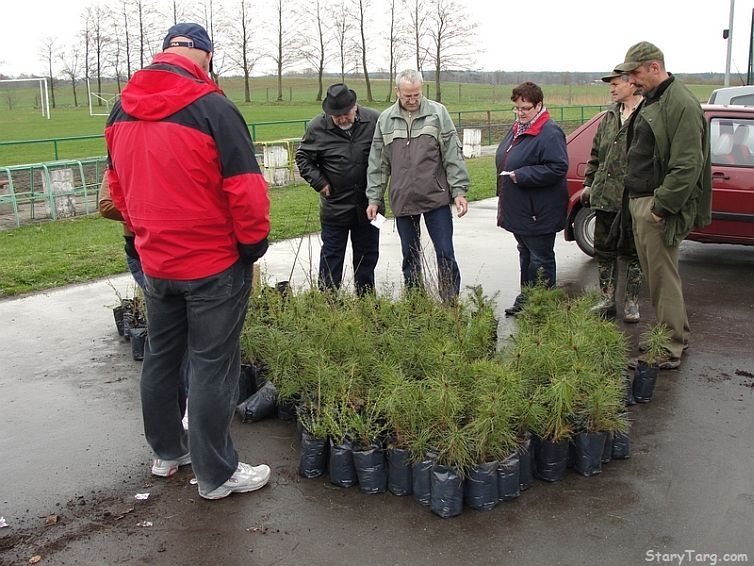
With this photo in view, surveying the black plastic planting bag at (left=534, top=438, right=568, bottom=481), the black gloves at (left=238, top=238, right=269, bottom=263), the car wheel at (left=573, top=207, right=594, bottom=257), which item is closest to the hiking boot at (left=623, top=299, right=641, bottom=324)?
the car wheel at (left=573, top=207, right=594, bottom=257)

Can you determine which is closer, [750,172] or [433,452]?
[433,452]

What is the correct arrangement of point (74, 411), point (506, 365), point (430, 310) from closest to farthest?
point (506, 365), point (74, 411), point (430, 310)

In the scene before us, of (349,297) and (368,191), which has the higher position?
(368,191)

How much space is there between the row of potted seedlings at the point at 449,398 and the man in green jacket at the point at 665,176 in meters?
0.73

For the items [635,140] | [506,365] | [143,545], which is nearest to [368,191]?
[635,140]

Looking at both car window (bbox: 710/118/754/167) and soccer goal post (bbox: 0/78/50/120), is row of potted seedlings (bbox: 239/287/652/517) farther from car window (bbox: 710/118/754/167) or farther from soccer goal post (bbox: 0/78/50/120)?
soccer goal post (bbox: 0/78/50/120)

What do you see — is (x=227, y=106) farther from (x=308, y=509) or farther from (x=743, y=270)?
(x=743, y=270)

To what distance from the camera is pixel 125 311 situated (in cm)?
663

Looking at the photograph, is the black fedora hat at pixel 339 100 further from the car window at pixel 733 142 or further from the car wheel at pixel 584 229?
the car window at pixel 733 142

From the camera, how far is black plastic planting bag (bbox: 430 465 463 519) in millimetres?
3717

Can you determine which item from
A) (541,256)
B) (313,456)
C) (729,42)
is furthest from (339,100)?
(729,42)

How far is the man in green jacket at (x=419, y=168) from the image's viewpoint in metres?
6.33

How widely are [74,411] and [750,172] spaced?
→ 655 centimetres

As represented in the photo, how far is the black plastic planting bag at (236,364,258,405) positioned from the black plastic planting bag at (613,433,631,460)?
226 cm
